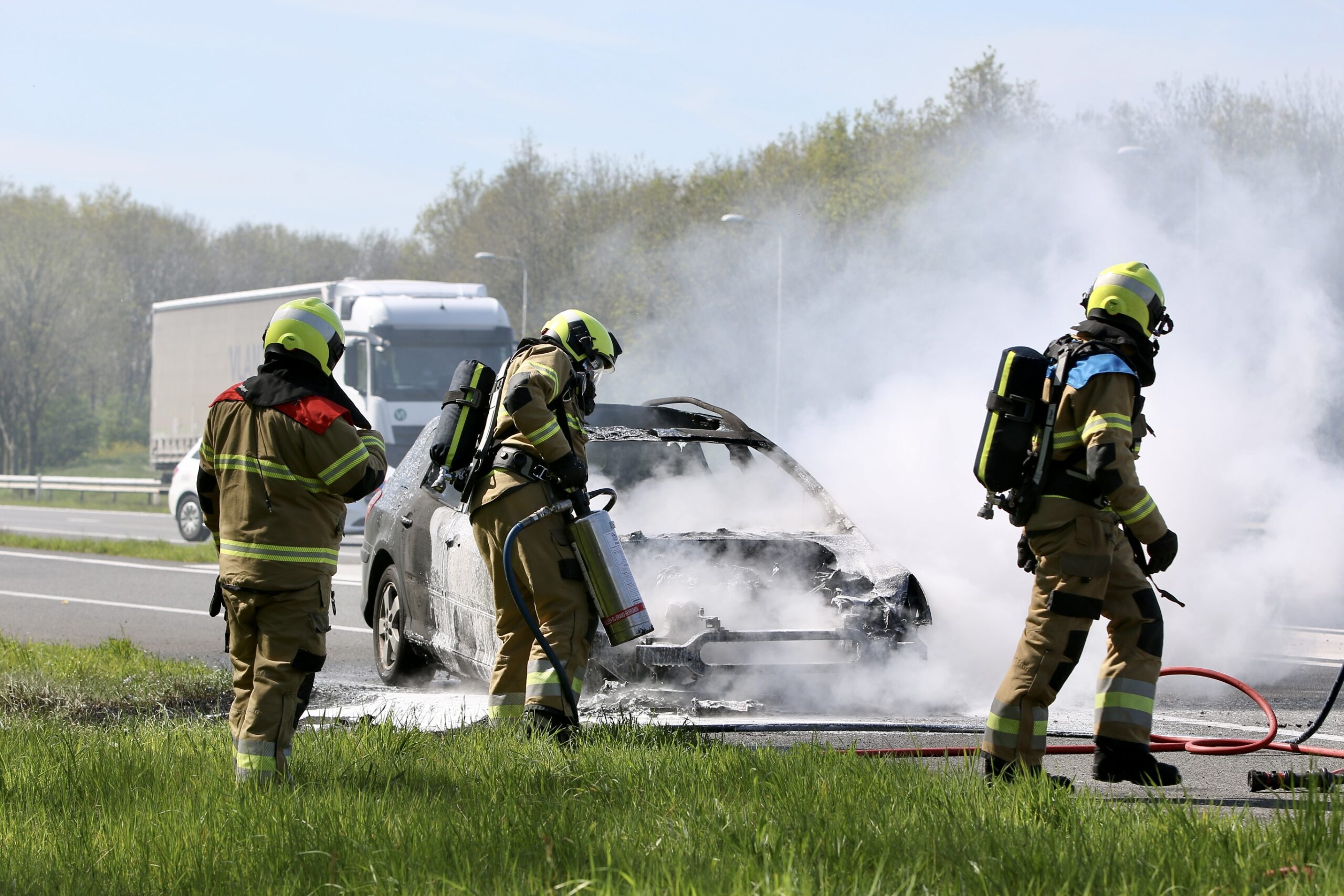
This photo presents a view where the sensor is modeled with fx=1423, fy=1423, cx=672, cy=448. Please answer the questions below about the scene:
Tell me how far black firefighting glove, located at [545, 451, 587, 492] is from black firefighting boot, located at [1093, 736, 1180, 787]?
6.92ft

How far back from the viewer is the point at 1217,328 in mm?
13312

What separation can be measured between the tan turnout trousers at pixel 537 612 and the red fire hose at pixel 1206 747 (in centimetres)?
114

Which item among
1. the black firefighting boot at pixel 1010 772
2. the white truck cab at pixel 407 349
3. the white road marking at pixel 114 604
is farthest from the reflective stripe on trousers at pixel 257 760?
the white truck cab at pixel 407 349

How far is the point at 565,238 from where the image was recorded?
47.4 m

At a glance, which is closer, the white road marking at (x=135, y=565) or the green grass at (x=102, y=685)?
the green grass at (x=102, y=685)

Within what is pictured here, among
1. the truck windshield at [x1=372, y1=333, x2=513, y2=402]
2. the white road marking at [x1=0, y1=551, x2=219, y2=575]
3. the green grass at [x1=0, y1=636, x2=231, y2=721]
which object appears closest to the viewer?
the green grass at [x1=0, y1=636, x2=231, y2=721]

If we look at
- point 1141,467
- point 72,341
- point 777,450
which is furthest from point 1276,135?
point 72,341

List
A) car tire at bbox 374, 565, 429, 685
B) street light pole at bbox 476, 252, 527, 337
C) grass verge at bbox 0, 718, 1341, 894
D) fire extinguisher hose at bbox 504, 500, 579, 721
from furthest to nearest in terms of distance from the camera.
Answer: street light pole at bbox 476, 252, 527, 337
car tire at bbox 374, 565, 429, 685
fire extinguisher hose at bbox 504, 500, 579, 721
grass verge at bbox 0, 718, 1341, 894

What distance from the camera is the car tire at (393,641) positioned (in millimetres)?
7539

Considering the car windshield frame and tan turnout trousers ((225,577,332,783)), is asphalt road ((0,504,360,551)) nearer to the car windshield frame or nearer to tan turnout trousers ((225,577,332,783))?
the car windshield frame

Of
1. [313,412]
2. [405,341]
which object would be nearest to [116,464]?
[405,341]

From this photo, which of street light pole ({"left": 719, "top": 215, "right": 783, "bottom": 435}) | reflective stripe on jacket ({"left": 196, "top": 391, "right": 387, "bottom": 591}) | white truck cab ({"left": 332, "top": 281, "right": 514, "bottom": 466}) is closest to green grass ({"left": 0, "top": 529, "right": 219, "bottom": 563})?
white truck cab ({"left": 332, "top": 281, "right": 514, "bottom": 466})

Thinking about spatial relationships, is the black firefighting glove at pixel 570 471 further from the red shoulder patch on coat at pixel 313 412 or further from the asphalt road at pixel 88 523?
the asphalt road at pixel 88 523

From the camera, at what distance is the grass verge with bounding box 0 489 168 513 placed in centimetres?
3481
